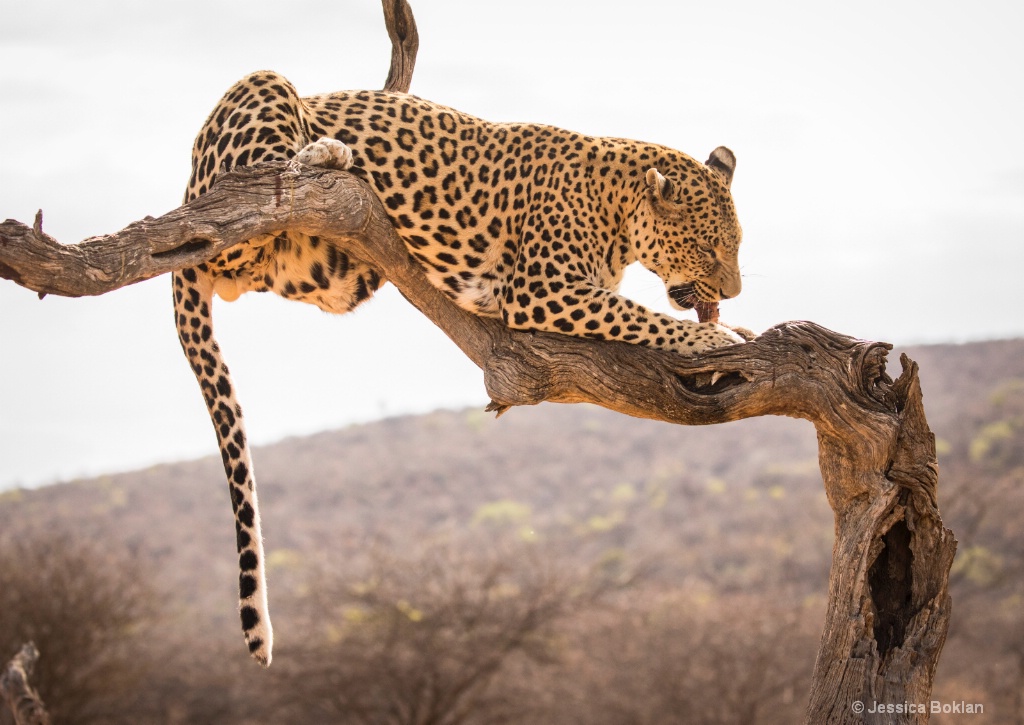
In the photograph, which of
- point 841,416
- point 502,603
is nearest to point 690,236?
point 841,416

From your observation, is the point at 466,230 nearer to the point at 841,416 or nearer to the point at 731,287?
the point at 731,287

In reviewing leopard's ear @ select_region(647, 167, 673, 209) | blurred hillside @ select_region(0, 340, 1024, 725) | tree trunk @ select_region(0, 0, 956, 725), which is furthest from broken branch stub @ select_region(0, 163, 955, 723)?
blurred hillside @ select_region(0, 340, 1024, 725)

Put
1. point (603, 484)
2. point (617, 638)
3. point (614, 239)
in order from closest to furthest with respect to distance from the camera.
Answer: point (614, 239), point (617, 638), point (603, 484)

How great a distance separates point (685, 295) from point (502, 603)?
2504 cm

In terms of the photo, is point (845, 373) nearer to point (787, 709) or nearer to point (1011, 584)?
point (787, 709)

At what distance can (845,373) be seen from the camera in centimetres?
790

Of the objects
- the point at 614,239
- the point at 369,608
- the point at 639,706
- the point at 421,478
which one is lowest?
the point at 639,706

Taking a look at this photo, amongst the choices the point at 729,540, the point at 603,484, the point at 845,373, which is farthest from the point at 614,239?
the point at 603,484

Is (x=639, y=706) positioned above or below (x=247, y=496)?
below

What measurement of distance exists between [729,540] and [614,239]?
38983 mm

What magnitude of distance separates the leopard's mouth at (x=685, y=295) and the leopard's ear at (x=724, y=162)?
1.05 m

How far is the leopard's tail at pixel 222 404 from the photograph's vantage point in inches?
299

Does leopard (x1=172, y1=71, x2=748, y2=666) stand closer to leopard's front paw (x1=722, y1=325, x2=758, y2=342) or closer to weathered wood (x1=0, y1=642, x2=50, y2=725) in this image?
leopard's front paw (x1=722, y1=325, x2=758, y2=342)

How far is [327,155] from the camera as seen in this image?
755 centimetres
